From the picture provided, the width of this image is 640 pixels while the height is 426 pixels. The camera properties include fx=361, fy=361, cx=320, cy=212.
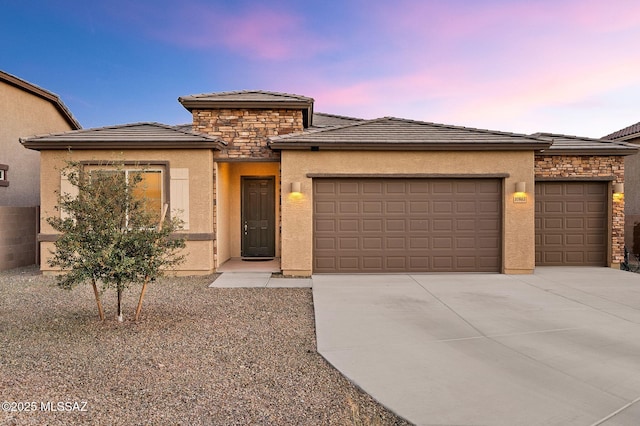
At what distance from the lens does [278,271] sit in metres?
9.31

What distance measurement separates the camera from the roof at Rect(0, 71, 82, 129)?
12.1 meters

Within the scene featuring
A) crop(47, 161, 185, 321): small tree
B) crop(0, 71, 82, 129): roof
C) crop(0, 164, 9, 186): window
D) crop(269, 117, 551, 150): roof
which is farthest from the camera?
crop(0, 71, 82, 129): roof

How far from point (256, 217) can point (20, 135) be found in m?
9.26

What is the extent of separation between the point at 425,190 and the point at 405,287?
2.80 metres

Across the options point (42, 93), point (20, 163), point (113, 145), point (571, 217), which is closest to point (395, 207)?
point (571, 217)

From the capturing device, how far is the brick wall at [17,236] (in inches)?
392

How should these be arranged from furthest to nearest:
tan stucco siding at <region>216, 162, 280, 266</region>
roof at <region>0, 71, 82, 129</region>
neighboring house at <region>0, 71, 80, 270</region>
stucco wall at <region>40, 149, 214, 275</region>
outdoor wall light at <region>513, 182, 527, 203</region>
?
roof at <region>0, 71, 82, 129</region>
tan stucco siding at <region>216, 162, 280, 266</region>
neighboring house at <region>0, 71, 80, 270</region>
stucco wall at <region>40, 149, 214, 275</region>
outdoor wall light at <region>513, 182, 527, 203</region>

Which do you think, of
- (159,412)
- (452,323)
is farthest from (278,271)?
(159,412)

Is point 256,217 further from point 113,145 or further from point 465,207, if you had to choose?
point 465,207

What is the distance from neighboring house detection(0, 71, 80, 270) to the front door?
6.29 metres

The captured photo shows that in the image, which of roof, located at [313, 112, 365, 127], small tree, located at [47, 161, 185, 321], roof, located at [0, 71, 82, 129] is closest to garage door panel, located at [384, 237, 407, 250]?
small tree, located at [47, 161, 185, 321]

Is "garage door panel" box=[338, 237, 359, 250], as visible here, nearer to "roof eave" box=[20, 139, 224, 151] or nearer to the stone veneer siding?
"roof eave" box=[20, 139, 224, 151]

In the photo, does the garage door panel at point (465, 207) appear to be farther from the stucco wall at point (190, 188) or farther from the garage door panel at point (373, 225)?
the stucco wall at point (190, 188)

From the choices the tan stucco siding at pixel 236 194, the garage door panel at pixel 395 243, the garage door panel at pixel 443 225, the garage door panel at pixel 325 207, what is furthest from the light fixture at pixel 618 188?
the tan stucco siding at pixel 236 194
